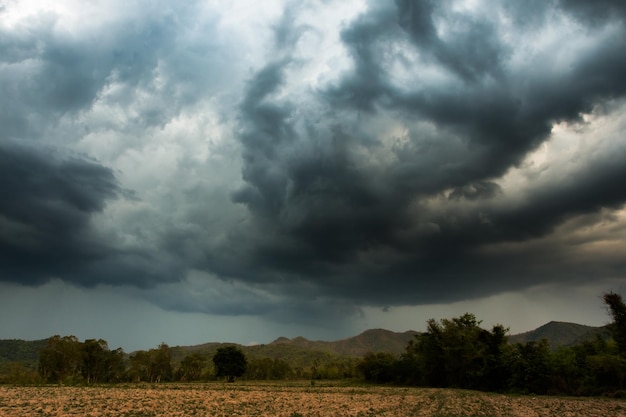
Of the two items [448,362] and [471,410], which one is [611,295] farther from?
[471,410]

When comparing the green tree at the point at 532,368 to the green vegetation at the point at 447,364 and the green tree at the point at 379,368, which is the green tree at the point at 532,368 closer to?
the green vegetation at the point at 447,364

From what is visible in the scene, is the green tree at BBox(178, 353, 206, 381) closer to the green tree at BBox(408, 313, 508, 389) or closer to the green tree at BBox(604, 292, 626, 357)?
the green tree at BBox(408, 313, 508, 389)

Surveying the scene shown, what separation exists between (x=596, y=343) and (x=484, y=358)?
18.2 meters

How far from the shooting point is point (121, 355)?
112812 mm

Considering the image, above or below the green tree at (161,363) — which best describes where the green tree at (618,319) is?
above

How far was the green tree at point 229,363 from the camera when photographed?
4350 inches

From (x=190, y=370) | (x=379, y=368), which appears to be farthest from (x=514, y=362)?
(x=190, y=370)

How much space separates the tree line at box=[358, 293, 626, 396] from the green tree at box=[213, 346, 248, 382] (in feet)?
148

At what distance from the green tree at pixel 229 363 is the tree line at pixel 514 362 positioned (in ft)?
148

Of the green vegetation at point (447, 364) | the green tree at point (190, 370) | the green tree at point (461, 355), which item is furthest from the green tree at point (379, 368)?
the green tree at point (190, 370)

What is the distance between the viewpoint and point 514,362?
66.8 m

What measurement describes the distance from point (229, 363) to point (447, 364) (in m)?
60.1

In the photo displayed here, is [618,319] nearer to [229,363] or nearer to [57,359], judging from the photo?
[229,363]

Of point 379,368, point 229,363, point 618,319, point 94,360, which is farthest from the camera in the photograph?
point 229,363
